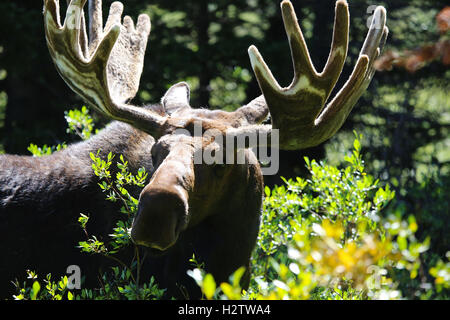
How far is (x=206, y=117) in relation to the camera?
482 cm

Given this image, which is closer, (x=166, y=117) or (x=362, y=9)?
(x=166, y=117)

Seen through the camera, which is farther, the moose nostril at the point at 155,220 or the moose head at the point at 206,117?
the moose head at the point at 206,117

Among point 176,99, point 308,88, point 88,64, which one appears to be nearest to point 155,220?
point 308,88

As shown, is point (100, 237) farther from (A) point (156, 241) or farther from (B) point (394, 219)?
(B) point (394, 219)

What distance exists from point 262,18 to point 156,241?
28.3 feet

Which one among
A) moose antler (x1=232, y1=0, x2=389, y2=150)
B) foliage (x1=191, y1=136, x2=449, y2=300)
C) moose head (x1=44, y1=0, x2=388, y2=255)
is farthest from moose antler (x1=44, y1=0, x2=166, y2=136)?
foliage (x1=191, y1=136, x2=449, y2=300)

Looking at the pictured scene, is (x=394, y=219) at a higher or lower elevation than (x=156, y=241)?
higher

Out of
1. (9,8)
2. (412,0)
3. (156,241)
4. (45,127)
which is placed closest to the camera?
(156,241)

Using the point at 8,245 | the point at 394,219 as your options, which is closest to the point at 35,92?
the point at 8,245

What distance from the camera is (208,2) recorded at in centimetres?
1170

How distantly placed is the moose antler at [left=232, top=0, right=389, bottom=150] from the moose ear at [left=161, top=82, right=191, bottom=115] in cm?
52

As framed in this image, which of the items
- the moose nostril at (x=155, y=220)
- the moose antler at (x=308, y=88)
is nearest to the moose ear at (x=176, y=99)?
the moose antler at (x=308, y=88)

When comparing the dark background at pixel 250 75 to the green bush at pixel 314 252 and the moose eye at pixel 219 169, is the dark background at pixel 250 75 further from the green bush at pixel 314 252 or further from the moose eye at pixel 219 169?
the moose eye at pixel 219 169

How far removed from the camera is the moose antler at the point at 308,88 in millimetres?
4395
